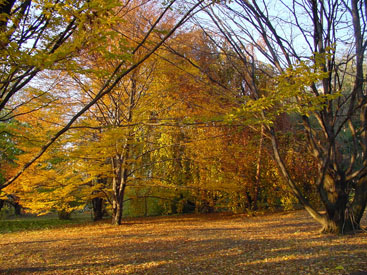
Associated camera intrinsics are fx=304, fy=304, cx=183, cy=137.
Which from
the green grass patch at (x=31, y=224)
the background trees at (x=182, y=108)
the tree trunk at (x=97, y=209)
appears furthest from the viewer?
the tree trunk at (x=97, y=209)

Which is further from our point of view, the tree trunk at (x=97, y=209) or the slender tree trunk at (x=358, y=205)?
the tree trunk at (x=97, y=209)

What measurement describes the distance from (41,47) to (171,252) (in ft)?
12.8

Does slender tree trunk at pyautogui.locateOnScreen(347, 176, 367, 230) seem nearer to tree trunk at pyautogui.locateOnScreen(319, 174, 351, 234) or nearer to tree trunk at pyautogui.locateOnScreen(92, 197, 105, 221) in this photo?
tree trunk at pyautogui.locateOnScreen(319, 174, 351, 234)

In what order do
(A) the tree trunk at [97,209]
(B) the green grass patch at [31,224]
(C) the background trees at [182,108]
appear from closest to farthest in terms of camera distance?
(C) the background trees at [182,108]
(B) the green grass patch at [31,224]
(A) the tree trunk at [97,209]

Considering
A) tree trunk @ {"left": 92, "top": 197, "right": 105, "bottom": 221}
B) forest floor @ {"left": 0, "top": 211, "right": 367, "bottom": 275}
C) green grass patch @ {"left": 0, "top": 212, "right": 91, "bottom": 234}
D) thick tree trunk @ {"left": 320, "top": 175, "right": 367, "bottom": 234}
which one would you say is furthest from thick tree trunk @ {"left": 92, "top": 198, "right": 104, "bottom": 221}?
thick tree trunk @ {"left": 320, "top": 175, "right": 367, "bottom": 234}

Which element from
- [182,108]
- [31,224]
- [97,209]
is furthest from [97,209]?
[182,108]

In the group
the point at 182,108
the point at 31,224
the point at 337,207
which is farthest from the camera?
the point at 31,224

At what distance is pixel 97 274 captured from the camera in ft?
13.7

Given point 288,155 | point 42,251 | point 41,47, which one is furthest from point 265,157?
point 41,47

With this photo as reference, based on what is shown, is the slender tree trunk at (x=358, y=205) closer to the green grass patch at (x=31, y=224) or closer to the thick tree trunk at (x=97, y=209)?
the green grass patch at (x=31, y=224)

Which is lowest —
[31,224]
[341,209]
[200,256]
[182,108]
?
[31,224]

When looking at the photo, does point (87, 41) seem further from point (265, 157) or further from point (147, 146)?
point (265, 157)

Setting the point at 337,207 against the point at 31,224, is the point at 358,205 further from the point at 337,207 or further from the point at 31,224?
the point at 31,224

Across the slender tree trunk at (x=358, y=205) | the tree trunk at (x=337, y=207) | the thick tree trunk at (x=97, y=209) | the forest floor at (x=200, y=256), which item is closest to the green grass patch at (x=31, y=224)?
the thick tree trunk at (x=97, y=209)
